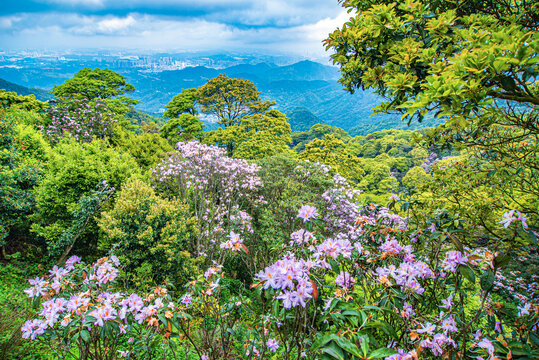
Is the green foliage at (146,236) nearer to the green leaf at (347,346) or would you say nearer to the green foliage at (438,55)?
the green foliage at (438,55)

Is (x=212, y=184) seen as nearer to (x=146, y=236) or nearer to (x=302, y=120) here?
(x=146, y=236)

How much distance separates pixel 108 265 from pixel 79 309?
0.55 metres

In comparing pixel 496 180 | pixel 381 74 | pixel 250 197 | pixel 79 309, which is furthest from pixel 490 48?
pixel 250 197

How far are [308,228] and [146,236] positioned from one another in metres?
5.49

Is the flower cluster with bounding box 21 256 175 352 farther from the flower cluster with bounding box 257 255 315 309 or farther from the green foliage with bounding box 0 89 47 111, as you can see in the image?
the green foliage with bounding box 0 89 47 111

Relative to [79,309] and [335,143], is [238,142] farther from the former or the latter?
[79,309]

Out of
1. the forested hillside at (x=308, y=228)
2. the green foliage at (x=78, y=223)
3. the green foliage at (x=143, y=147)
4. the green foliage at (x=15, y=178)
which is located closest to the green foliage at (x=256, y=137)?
the forested hillside at (x=308, y=228)

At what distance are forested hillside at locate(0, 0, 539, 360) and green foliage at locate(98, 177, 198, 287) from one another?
0.05 meters

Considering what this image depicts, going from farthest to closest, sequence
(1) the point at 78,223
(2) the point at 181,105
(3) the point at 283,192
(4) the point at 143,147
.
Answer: (2) the point at 181,105 → (4) the point at 143,147 → (3) the point at 283,192 → (1) the point at 78,223

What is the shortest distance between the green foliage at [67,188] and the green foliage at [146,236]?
1.14m

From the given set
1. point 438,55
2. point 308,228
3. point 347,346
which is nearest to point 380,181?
point 438,55

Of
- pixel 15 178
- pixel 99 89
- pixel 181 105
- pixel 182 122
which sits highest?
pixel 99 89

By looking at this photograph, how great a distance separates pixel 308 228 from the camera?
66.4 inches

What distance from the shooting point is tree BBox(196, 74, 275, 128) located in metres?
19.5
